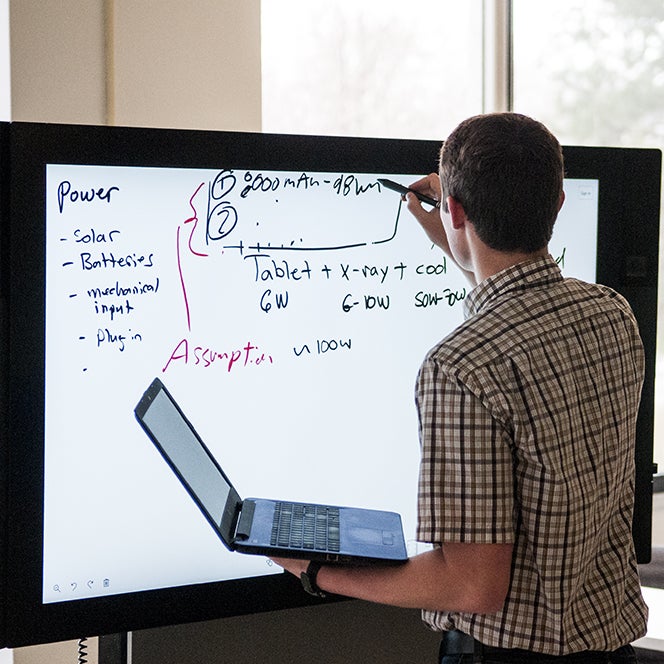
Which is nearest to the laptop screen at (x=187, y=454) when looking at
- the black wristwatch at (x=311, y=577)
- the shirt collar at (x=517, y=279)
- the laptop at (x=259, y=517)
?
the laptop at (x=259, y=517)

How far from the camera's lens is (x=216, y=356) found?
1.23 m

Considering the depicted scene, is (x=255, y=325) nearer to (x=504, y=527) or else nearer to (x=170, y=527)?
(x=170, y=527)

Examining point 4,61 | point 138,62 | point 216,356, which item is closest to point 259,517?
point 216,356

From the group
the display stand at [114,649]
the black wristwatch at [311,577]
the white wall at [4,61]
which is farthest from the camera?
the white wall at [4,61]

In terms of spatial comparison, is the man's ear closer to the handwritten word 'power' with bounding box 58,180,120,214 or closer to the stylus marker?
the stylus marker

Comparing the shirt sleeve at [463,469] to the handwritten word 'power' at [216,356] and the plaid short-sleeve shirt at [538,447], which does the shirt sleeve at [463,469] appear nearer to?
the plaid short-sleeve shirt at [538,447]

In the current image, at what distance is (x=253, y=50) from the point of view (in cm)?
215

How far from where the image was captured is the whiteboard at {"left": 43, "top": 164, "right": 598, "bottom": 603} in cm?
114

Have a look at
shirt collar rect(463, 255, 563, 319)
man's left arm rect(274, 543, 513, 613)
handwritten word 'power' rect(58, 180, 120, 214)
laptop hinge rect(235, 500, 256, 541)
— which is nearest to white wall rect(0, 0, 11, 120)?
handwritten word 'power' rect(58, 180, 120, 214)

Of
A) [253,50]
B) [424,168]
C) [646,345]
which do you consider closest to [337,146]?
[424,168]

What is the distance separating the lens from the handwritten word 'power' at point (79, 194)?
1.11 m

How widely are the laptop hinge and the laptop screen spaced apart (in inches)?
1.1

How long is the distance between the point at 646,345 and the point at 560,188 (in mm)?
543

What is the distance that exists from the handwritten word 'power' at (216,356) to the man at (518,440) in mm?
298
